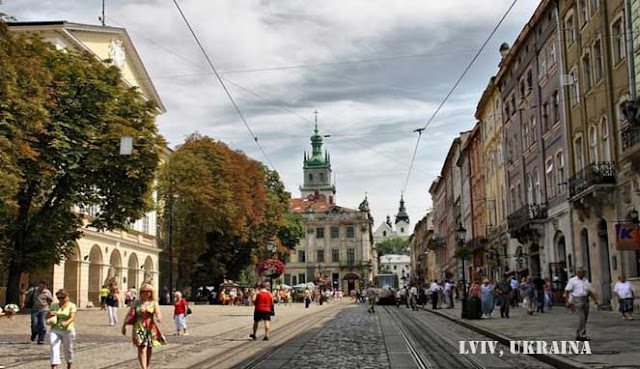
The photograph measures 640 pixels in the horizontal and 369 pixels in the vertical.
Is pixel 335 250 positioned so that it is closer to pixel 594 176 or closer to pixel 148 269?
pixel 148 269

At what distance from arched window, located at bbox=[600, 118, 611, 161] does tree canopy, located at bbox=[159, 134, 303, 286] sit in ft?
92.4

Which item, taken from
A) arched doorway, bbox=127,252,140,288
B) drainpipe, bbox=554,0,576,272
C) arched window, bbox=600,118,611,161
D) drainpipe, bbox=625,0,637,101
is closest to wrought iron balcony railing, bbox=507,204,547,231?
drainpipe, bbox=554,0,576,272

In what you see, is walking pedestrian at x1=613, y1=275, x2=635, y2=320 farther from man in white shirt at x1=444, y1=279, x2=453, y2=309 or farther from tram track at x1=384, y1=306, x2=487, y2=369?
man in white shirt at x1=444, y1=279, x2=453, y2=309

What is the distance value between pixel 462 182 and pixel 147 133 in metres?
41.6

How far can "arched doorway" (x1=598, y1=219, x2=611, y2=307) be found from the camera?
1161 inches

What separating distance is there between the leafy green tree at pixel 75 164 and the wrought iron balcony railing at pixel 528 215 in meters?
18.6

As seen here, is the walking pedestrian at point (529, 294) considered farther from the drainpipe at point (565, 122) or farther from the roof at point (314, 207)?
the roof at point (314, 207)

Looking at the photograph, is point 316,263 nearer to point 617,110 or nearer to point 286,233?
point 286,233

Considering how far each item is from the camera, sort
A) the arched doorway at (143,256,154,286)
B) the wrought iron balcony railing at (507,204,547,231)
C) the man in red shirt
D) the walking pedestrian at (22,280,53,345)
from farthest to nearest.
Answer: the arched doorway at (143,256,154,286) → the wrought iron balcony railing at (507,204,547,231) → the man in red shirt → the walking pedestrian at (22,280,53,345)

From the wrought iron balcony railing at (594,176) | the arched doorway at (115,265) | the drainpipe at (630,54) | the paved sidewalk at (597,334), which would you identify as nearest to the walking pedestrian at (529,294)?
the paved sidewalk at (597,334)

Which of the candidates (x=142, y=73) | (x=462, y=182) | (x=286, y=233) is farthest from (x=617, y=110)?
(x=286, y=233)

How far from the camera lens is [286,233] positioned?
85750 mm

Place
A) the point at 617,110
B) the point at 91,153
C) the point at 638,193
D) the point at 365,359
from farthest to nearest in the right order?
the point at 91,153 → the point at 617,110 → the point at 638,193 → the point at 365,359

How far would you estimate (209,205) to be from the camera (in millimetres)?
54125
